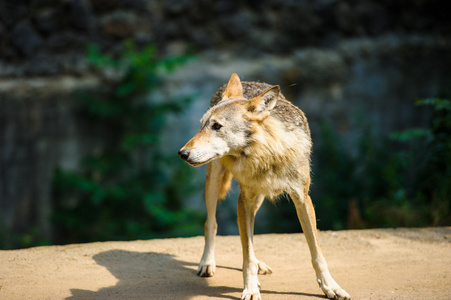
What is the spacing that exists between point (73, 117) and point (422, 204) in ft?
20.7

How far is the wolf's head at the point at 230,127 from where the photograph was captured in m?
3.90

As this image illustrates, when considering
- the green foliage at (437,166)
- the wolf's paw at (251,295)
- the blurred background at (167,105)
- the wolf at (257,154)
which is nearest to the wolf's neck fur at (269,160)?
the wolf at (257,154)

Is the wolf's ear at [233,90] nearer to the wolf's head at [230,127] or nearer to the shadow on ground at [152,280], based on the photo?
the wolf's head at [230,127]

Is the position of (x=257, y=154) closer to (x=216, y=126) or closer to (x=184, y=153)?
(x=216, y=126)

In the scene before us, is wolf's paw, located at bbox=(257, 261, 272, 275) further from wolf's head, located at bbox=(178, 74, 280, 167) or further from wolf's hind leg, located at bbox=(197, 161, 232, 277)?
wolf's head, located at bbox=(178, 74, 280, 167)

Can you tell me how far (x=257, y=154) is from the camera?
4039 mm

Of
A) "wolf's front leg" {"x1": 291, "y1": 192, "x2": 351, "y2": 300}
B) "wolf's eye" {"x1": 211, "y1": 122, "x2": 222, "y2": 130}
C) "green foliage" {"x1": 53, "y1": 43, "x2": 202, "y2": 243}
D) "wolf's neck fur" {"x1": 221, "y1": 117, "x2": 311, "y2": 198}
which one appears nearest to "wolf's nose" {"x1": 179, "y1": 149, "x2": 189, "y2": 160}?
"wolf's eye" {"x1": 211, "y1": 122, "x2": 222, "y2": 130}

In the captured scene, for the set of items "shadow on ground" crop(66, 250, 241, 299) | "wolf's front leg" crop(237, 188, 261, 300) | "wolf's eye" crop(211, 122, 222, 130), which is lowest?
"shadow on ground" crop(66, 250, 241, 299)

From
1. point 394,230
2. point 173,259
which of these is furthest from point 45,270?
point 394,230

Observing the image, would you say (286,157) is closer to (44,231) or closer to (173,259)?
(173,259)

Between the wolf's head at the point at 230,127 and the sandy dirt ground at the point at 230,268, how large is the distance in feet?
4.23

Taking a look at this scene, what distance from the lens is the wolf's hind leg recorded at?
5102 millimetres

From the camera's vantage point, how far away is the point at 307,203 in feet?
14.1

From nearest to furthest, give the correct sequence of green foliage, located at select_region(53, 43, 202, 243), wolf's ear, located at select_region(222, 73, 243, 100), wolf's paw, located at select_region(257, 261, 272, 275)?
wolf's ear, located at select_region(222, 73, 243, 100) < wolf's paw, located at select_region(257, 261, 272, 275) < green foliage, located at select_region(53, 43, 202, 243)
